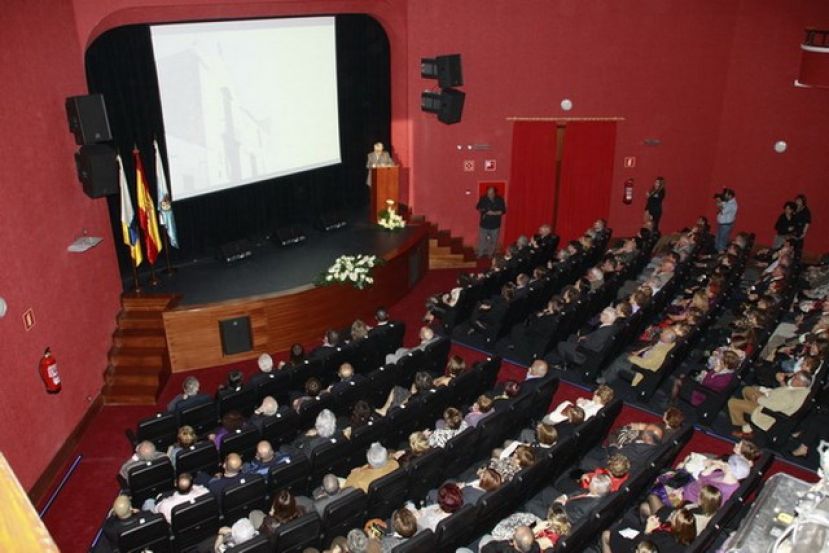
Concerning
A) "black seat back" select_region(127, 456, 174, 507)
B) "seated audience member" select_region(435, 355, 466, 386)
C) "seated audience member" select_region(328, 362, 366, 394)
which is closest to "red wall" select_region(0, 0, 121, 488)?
"black seat back" select_region(127, 456, 174, 507)

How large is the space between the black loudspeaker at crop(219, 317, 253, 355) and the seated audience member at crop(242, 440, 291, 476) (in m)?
3.40

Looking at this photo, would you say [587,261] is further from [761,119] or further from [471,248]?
[761,119]

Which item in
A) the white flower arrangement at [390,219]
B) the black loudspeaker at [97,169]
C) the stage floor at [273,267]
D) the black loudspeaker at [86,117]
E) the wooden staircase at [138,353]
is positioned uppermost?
the black loudspeaker at [86,117]

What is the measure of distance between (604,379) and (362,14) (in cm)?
755

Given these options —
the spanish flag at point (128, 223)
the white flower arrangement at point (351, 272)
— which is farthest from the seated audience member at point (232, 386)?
the spanish flag at point (128, 223)

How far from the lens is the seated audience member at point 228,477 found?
6844mm

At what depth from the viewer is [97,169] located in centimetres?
877

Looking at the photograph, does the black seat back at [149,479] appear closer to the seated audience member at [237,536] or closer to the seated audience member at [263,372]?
the seated audience member at [237,536]

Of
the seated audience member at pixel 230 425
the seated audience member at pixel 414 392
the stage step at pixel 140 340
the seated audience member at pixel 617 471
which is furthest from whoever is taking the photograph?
the stage step at pixel 140 340

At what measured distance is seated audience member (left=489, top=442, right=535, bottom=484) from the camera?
6.73 meters

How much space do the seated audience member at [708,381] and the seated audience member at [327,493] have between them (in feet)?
14.9

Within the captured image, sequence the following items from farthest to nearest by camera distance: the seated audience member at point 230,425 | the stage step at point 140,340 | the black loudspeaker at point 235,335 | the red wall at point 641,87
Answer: the red wall at point 641,87 < the black loudspeaker at point 235,335 < the stage step at point 140,340 < the seated audience member at point 230,425

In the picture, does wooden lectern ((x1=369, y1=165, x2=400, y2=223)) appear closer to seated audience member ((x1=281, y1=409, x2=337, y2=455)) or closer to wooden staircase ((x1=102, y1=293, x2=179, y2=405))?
wooden staircase ((x1=102, y1=293, x2=179, y2=405))

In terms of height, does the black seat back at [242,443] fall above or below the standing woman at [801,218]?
below
